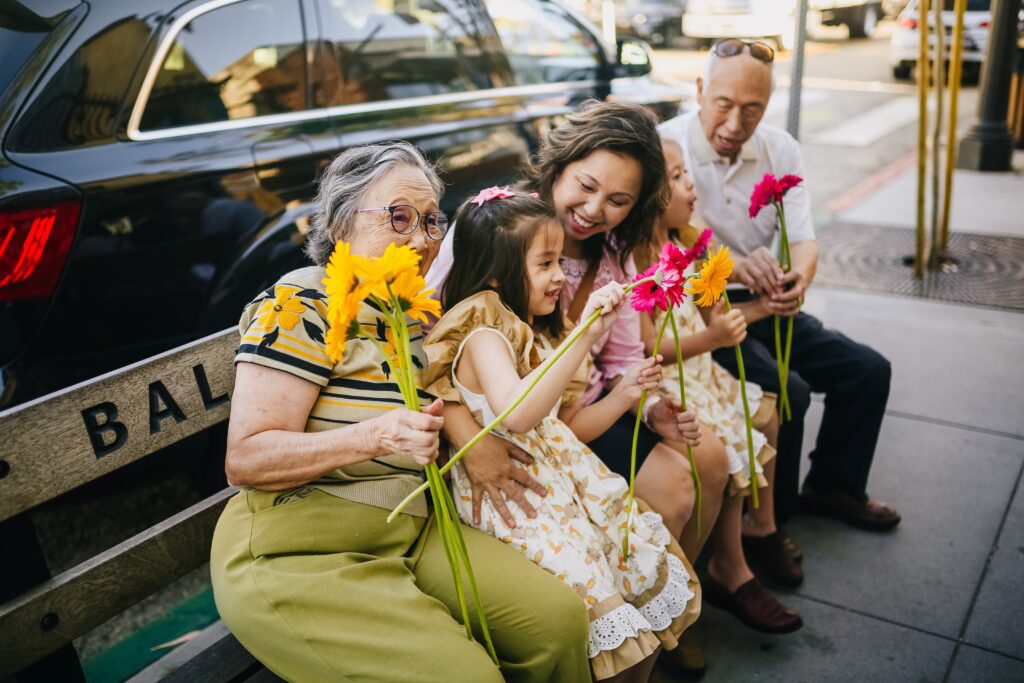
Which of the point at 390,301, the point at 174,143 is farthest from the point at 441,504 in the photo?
the point at 174,143

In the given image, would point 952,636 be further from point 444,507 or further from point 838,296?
point 838,296

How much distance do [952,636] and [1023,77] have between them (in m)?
8.20

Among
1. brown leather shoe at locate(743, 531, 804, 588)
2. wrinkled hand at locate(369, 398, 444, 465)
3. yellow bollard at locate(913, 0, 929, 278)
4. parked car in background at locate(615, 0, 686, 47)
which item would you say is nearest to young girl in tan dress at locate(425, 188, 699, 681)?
wrinkled hand at locate(369, 398, 444, 465)

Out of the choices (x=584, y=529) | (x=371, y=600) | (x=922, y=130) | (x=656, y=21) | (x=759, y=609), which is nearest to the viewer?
(x=371, y=600)

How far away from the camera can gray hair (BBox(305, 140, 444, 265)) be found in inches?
80.4

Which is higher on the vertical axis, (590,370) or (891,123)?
(590,370)

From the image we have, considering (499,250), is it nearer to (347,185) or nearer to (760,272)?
(347,185)

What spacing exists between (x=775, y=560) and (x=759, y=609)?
305 mm

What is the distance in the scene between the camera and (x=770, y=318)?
336 centimetres

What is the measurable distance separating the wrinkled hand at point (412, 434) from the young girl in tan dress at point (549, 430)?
1.04 feet

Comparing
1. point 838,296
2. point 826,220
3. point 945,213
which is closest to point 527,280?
point 838,296

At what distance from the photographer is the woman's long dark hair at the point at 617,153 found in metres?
2.54

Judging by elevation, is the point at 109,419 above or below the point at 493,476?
above

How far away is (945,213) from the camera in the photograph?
20.1ft
